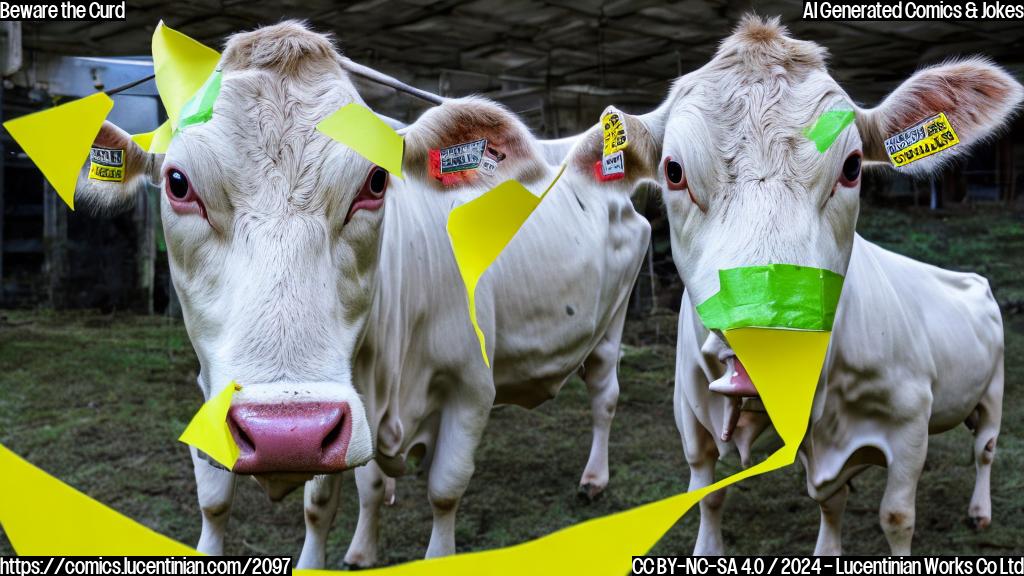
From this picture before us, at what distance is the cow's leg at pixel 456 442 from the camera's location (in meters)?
3.56

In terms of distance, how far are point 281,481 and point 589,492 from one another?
2.72 m

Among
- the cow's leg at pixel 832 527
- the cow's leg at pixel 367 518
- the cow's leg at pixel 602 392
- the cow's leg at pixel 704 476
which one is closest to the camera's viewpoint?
the cow's leg at pixel 704 476

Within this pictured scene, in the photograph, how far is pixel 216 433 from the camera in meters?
2.19

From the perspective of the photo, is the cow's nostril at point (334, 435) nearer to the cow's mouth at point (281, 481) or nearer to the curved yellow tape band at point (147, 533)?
the cow's mouth at point (281, 481)

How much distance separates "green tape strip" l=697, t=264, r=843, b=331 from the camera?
2.55 metres

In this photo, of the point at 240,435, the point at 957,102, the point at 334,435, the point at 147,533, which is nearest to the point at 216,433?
the point at 240,435

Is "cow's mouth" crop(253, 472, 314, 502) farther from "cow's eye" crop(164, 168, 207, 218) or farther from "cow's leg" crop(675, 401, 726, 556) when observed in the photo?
"cow's leg" crop(675, 401, 726, 556)

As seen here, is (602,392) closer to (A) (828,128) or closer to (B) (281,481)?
(A) (828,128)

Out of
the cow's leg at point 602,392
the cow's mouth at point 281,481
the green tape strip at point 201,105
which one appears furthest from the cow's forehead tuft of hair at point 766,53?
the cow's leg at point 602,392

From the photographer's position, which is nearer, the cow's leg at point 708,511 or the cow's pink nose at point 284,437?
the cow's pink nose at point 284,437

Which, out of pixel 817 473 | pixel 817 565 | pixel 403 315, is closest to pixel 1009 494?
pixel 817 565

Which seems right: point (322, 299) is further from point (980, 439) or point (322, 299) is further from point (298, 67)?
point (980, 439)

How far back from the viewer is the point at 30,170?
725 centimetres

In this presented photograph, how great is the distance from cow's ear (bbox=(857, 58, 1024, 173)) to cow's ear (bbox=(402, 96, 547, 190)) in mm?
1190
